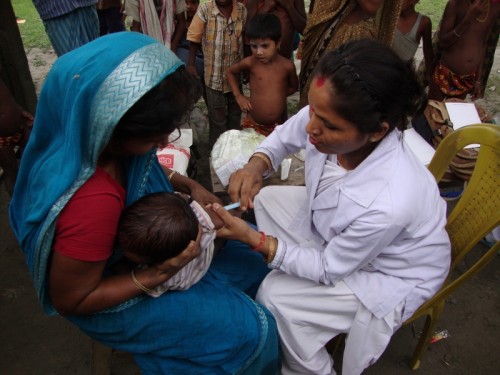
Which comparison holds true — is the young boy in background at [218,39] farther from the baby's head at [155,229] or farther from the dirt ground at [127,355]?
the baby's head at [155,229]

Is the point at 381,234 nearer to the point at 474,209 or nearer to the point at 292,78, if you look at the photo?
the point at 474,209

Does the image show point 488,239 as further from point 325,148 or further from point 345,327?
point 325,148

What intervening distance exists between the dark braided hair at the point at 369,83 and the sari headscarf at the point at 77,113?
0.56 metres

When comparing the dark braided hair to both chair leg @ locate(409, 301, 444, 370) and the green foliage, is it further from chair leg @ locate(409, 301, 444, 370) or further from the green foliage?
the green foliage

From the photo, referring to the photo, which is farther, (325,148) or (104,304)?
(325,148)

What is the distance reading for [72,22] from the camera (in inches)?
137

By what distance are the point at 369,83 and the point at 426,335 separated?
149cm

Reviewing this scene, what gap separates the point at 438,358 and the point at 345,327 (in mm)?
1099

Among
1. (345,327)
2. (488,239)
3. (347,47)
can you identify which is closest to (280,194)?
(345,327)

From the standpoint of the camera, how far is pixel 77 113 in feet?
3.73

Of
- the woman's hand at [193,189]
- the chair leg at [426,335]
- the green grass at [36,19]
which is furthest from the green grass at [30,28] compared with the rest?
the chair leg at [426,335]

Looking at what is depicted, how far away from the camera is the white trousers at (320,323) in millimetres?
1654

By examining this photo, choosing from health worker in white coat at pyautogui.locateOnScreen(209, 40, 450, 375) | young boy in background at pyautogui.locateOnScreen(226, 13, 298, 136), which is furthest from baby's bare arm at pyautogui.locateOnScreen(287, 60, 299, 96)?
health worker in white coat at pyautogui.locateOnScreen(209, 40, 450, 375)

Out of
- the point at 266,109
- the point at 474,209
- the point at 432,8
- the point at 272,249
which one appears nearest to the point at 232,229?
the point at 272,249
